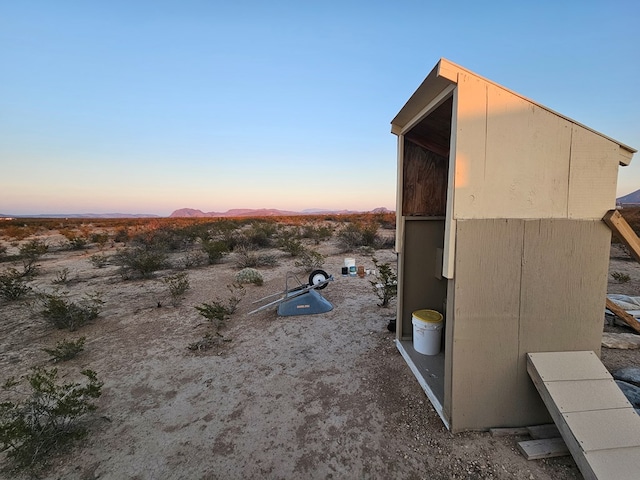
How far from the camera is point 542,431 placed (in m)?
2.39

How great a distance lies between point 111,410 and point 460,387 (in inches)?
137

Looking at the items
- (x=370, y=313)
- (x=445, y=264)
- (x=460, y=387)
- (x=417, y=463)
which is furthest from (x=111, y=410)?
(x=370, y=313)

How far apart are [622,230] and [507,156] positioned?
1.17 metres

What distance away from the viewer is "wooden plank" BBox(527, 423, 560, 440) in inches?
93.0

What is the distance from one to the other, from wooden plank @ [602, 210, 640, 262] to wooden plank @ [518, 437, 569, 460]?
166 cm

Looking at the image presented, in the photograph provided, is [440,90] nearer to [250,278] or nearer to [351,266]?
[351,266]

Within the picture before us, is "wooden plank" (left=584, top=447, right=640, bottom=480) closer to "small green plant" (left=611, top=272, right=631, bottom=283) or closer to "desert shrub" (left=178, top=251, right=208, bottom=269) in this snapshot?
"small green plant" (left=611, top=272, right=631, bottom=283)

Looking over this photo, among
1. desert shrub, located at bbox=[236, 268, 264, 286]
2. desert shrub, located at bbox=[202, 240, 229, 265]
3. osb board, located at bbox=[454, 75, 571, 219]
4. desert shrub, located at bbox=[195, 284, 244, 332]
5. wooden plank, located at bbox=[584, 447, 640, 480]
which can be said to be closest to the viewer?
wooden plank, located at bbox=[584, 447, 640, 480]

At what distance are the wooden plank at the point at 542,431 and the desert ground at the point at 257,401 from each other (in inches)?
5.1

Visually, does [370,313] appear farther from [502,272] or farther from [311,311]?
[502,272]

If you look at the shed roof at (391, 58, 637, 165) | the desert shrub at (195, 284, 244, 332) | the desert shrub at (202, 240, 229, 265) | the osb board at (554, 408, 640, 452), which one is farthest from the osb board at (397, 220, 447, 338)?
the desert shrub at (202, 240, 229, 265)

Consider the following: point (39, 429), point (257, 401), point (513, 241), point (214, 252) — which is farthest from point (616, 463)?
point (214, 252)

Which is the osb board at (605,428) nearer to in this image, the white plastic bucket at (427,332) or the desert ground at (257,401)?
the desert ground at (257,401)

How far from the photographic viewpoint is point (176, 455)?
91.1 inches
